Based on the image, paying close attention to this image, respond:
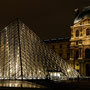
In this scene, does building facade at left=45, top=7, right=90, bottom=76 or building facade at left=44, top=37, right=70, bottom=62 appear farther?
building facade at left=44, top=37, right=70, bottom=62

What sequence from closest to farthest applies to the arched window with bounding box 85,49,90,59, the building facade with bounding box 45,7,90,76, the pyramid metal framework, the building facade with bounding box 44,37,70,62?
the pyramid metal framework, the building facade with bounding box 45,7,90,76, the arched window with bounding box 85,49,90,59, the building facade with bounding box 44,37,70,62

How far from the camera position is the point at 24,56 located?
21.0 meters

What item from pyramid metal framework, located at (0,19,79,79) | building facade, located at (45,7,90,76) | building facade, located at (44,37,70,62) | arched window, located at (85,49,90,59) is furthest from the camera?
building facade, located at (44,37,70,62)

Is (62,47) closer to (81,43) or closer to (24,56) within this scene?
(81,43)

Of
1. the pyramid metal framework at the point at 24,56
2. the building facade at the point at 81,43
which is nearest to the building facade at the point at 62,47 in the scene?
the building facade at the point at 81,43

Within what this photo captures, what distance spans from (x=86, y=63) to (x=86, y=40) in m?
4.71

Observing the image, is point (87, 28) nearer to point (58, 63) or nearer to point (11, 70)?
point (58, 63)

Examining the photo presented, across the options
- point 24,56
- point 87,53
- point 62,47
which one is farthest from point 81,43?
point 24,56

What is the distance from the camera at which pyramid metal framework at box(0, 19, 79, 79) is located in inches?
810

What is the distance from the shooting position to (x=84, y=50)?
4278 cm

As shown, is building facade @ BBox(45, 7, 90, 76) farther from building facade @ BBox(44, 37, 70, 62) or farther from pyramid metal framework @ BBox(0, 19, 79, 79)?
pyramid metal framework @ BBox(0, 19, 79, 79)

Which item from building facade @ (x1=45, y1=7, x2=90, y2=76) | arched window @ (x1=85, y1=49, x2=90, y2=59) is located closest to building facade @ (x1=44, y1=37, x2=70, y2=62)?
building facade @ (x1=45, y1=7, x2=90, y2=76)

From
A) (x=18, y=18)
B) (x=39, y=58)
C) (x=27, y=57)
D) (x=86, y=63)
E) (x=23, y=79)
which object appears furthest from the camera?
(x=86, y=63)

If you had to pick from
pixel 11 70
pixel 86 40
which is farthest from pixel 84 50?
pixel 11 70
